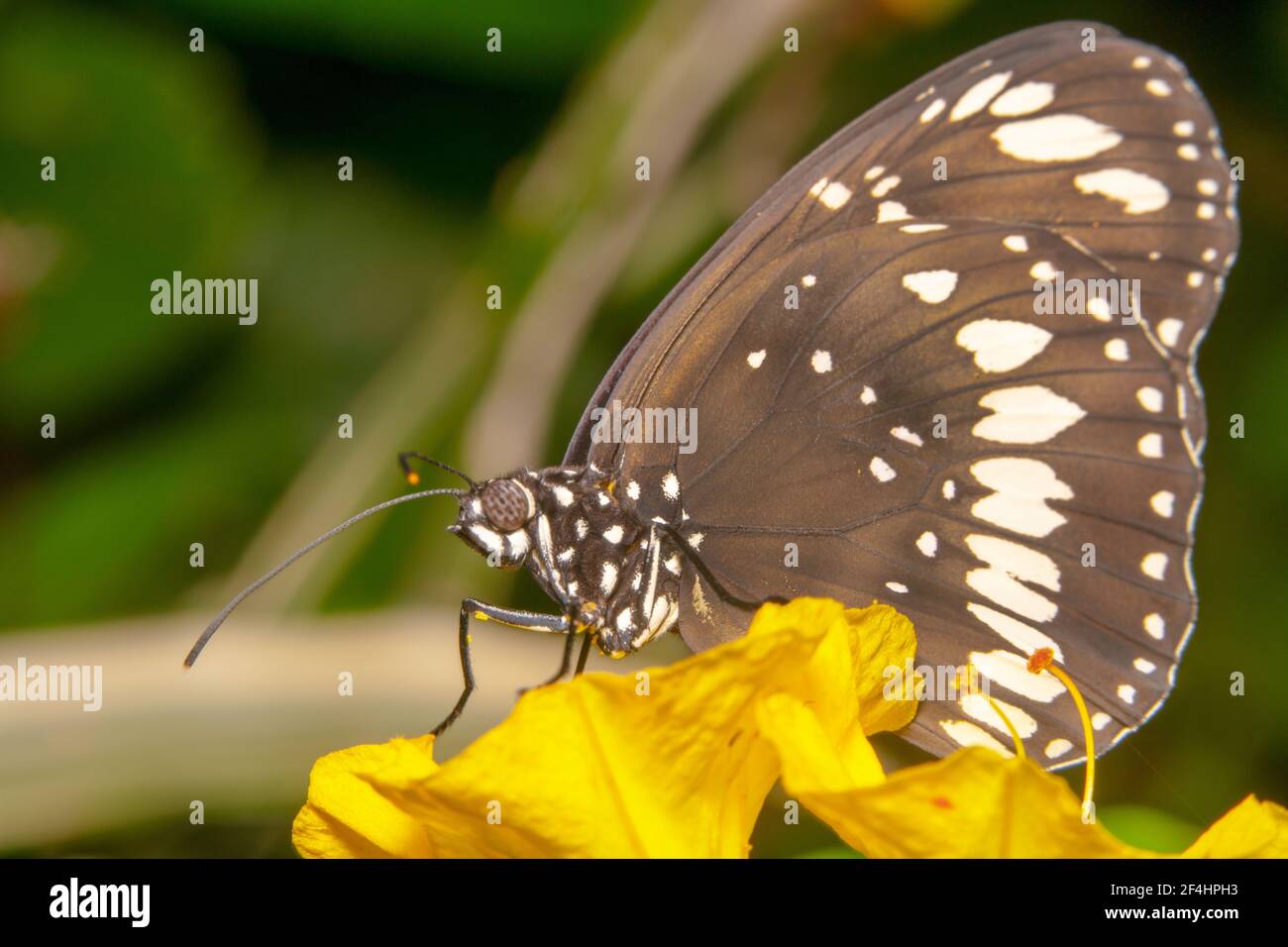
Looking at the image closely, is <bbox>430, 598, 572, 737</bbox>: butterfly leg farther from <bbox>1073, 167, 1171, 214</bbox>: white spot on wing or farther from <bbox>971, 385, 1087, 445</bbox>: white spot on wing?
<bbox>1073, 167, 1171, 214</bbox>: white spot on wing

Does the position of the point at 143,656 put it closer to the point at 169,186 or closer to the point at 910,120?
the point at 169,186

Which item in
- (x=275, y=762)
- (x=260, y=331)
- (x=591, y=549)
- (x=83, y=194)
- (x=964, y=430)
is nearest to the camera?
(x=591, y=549)

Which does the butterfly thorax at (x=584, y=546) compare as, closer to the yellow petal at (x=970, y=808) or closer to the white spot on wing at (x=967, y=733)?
the white spot on wing at (x=967, y=733)

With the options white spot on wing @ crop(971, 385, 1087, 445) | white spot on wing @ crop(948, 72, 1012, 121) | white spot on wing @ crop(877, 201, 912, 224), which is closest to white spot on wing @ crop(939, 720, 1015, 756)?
white spot on wing @ crop(971, 385, 1087, 445)

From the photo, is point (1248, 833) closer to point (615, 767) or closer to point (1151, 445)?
point (615, 767)

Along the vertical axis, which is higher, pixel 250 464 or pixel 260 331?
pixel 260 331

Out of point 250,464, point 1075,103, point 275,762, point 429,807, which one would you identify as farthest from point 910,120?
point 250,464

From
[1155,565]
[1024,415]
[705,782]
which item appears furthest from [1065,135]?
[705,782]
